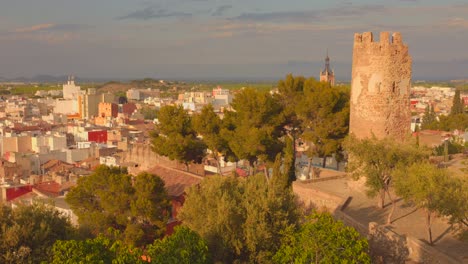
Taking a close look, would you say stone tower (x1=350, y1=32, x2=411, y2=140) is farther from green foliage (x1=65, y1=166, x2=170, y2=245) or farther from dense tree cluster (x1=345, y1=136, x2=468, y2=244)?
green foliage (x1=65, y1=166, x2=170, y2=245)

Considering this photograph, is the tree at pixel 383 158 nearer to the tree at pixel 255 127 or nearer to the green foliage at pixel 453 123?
the tree at pixel 255 127

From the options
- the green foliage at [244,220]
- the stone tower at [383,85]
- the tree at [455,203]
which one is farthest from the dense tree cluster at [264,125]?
the tree at [455,203]

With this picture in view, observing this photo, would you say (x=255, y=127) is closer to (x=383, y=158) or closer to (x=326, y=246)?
(x=383, y=158)

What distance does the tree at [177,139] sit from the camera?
18.7m

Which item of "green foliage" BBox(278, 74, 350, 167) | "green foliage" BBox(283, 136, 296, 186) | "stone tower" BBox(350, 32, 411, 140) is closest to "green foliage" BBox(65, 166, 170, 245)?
"green foliage" BBox(283, 136, 296, 186)

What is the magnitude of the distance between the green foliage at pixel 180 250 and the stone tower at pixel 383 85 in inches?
332

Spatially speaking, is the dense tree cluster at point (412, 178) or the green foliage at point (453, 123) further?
the green foliage at point (453, 123)

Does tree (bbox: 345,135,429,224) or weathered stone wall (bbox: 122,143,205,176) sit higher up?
tree (bbox: 345,135,429,224)

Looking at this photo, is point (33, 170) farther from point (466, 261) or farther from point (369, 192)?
point (466, 261)

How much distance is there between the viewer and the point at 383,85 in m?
14.4

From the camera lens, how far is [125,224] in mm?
13820

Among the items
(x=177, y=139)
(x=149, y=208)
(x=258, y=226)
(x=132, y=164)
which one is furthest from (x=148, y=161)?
(x=258, y=226)

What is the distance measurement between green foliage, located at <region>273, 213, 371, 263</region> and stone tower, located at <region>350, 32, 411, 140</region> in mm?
7085

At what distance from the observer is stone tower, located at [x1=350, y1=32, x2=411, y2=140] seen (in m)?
14.4
